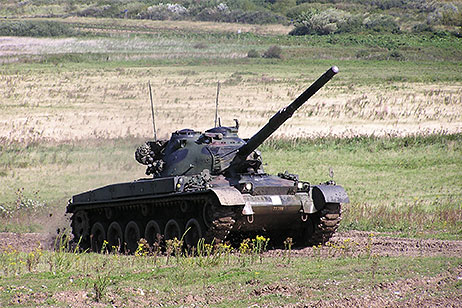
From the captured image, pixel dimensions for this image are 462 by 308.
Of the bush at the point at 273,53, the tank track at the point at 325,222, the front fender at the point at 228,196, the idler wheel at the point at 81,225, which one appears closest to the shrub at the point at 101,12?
the bush at the point at 273,53

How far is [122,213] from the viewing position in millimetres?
21859

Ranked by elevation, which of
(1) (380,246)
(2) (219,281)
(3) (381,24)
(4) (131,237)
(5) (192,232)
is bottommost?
(4) (131,237)

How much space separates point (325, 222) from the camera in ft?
63.0

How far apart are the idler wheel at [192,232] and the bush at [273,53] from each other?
44708mm

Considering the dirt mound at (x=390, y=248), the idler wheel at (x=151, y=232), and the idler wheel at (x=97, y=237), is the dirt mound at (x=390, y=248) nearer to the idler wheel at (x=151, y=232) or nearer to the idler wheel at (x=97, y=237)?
the idler wheel at (x=151, y=232)

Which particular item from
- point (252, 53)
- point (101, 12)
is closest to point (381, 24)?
point (252, 53)

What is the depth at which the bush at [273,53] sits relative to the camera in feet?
206

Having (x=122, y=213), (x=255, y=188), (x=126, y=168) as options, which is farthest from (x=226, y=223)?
(x=126, y=168)

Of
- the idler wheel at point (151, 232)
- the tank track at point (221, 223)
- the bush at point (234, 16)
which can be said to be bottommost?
the idler wheel at point (151, 232)

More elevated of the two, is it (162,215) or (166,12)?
(166,12)

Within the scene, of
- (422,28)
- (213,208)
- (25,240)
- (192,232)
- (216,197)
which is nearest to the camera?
(216,197)

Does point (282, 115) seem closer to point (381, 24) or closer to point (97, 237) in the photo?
point (97, 237)

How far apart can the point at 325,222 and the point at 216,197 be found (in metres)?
2.90

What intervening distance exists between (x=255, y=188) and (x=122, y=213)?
15.4 ft
